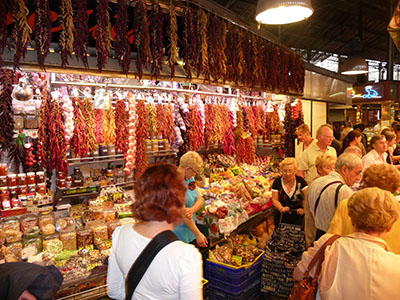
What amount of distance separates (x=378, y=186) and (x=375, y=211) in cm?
96

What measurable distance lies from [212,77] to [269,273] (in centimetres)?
310

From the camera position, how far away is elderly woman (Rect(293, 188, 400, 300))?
1898mm

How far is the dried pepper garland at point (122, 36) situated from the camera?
363 cm

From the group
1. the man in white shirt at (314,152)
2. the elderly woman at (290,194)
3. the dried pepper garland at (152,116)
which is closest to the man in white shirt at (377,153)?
the man in white shirt at (314,152)

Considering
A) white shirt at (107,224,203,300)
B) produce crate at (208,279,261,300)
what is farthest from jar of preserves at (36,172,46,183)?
white shirt at (107,224,203,300)

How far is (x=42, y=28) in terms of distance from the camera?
10.1 ft

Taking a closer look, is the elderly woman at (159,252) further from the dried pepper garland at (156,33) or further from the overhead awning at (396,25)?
the dried pepper garland at (156,33)

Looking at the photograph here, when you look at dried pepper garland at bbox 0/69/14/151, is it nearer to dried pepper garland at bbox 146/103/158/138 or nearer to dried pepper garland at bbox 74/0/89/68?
dried pepper garland at bbox 74/0/89/68

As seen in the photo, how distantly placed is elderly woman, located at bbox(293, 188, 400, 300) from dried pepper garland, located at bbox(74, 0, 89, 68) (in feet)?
10.2

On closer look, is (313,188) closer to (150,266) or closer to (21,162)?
(150,266)

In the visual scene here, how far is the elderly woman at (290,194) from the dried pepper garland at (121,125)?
2.33 metres

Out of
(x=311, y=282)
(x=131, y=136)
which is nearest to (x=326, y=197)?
(x=311, y=282)

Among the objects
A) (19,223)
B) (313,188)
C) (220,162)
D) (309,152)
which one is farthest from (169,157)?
(313,188)

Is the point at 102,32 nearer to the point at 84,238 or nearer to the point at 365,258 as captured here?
the point at 84,238
